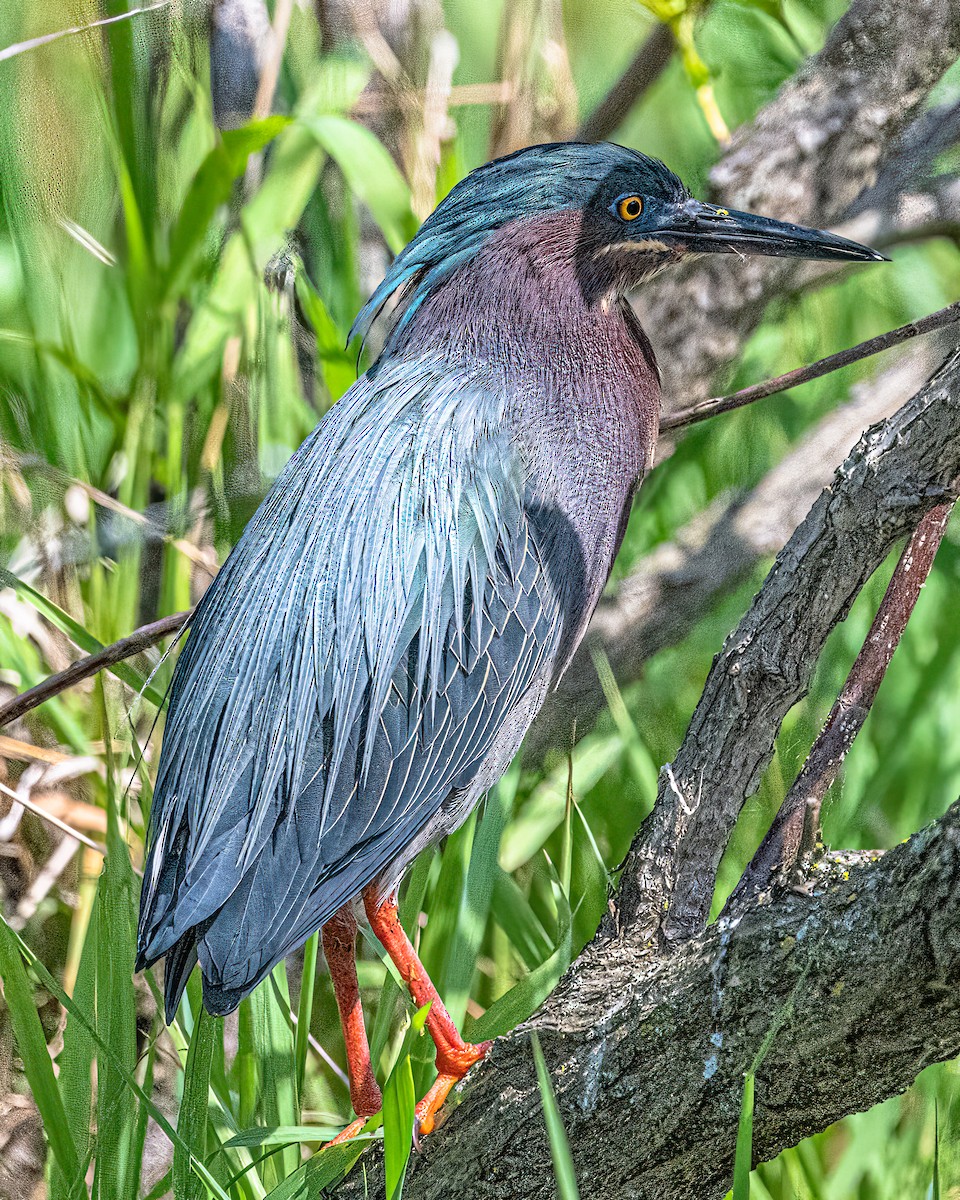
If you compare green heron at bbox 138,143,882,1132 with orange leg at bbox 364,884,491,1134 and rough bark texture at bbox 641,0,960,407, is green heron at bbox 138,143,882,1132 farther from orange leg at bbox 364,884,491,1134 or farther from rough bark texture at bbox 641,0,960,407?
rough bark texture at bbox 641,0,960,407

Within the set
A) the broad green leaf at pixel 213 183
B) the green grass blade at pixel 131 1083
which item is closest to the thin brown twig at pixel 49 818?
the green grass blade at pixel 131 1083

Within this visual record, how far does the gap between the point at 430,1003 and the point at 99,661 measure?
1.14 feet

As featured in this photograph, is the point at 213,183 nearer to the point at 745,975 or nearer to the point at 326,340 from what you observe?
the point at 326,340

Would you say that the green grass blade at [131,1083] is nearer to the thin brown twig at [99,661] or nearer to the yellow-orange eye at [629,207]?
the thin brown twig at [99,661]

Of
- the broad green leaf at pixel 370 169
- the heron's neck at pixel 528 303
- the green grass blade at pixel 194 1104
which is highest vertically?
the broad green leaf at pixel 370 169

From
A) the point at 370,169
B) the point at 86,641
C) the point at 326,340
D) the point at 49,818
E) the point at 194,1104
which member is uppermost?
the point at 370,169

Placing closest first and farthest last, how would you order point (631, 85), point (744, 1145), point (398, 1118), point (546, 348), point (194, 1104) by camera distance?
point (744, 1145) < point (398, 1118) < point (194, 1104) < point (546, 348) < point (631, 85)

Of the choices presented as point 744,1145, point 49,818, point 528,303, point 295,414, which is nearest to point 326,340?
point 295,414

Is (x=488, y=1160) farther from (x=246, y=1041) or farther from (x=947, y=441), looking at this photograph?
(x=947, y=441)

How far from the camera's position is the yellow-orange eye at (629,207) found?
840 mm

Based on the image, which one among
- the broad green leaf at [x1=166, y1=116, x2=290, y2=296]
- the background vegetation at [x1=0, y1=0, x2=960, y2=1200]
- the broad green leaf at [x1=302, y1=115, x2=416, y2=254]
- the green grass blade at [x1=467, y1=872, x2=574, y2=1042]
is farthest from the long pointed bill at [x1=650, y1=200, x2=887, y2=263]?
the green grass blade at [x1=467, y1=872, x2=574, y2=1042]

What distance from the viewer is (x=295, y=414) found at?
1.03 meters

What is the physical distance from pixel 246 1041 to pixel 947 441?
2.12 ft

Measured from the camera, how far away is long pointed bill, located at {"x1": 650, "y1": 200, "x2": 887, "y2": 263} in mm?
812
